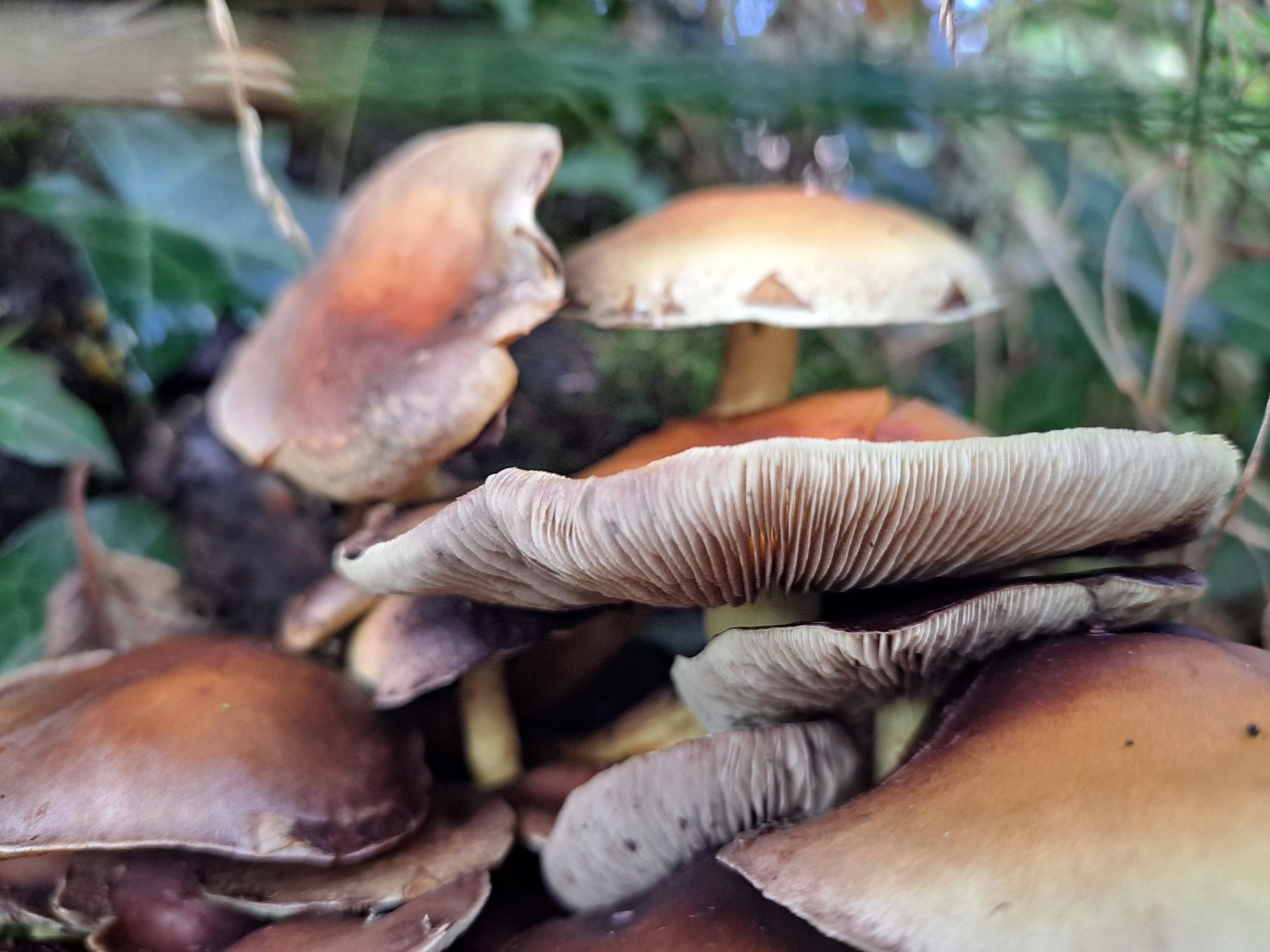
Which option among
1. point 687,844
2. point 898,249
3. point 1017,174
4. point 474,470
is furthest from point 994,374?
point 687,844

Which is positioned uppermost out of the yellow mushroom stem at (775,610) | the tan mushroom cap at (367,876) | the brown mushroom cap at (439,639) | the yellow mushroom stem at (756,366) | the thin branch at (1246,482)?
the yellow mushroom stem at (756,366)

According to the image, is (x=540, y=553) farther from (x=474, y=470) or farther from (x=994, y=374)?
(x=994, y=374)

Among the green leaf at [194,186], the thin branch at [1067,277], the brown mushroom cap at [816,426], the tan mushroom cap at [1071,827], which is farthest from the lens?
the thin branch at [1067,277]

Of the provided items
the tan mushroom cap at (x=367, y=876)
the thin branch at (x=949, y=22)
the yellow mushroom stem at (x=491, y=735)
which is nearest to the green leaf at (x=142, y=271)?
the yellow mushroom stem at (x=491, y=735)

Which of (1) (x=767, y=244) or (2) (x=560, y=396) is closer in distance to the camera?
(1) (x=767, y=244)

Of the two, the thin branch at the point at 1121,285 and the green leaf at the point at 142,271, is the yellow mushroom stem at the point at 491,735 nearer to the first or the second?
the green leaf at the point at 142,271

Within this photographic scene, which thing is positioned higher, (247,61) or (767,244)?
(247,61)

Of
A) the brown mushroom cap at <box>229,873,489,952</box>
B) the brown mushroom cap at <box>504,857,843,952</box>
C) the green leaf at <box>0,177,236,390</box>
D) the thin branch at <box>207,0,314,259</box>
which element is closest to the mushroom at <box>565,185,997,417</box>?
the thin branch at <box>207,0,314,259</box>
